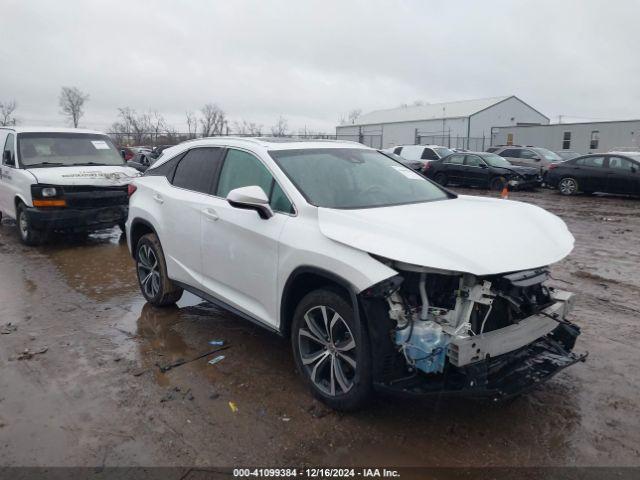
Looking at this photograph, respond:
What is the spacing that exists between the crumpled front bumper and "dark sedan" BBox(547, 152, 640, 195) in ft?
48.5

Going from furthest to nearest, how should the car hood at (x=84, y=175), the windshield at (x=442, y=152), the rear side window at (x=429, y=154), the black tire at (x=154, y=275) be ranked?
the windshield at (x=442, y=152) → the rear side window at (x=429, y=154) → the car hood at (x=84, y=175) → the black tire at (x=154, y=275)

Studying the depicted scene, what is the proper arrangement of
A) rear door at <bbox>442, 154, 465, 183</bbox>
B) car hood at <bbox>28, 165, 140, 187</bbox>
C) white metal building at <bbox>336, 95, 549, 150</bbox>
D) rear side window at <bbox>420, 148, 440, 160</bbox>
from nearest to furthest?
1. car hood at <bbox>28, 165, 140, 187</bbox>
2. rear door at <bbox>442, 154, 465, 183</bbox>
3. rear side window at <bbox>420, 148, 440, 160</bbox>
4. white metal building at <bbox>336, 95, 549, 150</bbox>

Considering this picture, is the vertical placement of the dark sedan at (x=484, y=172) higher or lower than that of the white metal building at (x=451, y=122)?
lower

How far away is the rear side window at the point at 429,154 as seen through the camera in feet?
71.5

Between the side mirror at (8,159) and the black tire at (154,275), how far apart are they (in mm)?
4897

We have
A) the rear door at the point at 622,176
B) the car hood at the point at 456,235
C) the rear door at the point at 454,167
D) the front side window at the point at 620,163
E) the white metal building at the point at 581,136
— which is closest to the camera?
the car hood at the point at 456,235

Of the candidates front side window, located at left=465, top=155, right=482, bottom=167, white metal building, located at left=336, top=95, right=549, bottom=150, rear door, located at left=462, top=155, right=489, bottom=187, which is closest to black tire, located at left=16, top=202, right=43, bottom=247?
rear door, located at left=462, top=155, right=489, bottom=187

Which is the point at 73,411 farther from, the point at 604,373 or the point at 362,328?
the point at 604,373

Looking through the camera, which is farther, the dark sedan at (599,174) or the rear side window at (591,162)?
the rear side window at (591,162)

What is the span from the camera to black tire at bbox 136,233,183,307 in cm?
524

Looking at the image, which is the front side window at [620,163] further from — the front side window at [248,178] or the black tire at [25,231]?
the black tire at [25,231]

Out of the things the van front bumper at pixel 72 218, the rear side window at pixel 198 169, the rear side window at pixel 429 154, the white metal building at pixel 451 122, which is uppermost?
the white metal building at pixel 451 122

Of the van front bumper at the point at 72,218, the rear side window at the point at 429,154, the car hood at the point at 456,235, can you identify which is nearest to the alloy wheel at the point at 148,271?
the car hood at the point at 456,235

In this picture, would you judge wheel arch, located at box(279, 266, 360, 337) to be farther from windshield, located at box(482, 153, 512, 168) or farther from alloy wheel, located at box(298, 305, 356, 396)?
windshield, located at box(482, 153, 512, 168)
